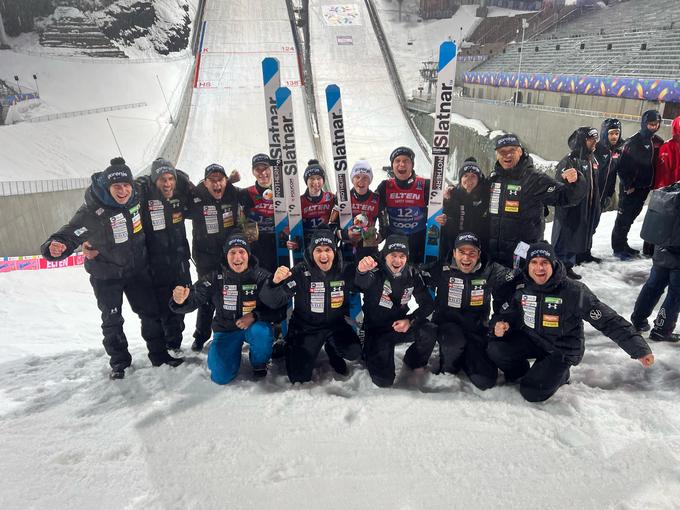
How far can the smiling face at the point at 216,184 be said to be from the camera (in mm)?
3871

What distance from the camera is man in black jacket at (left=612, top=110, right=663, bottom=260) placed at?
4750mm

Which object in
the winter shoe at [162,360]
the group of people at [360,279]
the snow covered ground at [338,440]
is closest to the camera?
the snow covered ground at [338,440]

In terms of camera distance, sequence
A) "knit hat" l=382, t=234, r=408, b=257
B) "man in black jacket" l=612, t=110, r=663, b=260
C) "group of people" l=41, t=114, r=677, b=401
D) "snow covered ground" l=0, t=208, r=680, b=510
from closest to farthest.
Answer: "snow covered ground" l=0, t=208, r=680, b=510, "group of people" l=41, t=114, r=677, b=401, "knit hat" l=382, t=234, r=408, b=257, "man in black jacket" l=612, t=110, r=663, b=260

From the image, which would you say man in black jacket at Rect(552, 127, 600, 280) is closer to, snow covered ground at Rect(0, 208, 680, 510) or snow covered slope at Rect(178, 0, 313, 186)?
snow covered ground at Rect(0, 208, 680, 510)

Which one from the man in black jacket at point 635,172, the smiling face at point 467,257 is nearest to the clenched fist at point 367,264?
the smiling face at point 467,257

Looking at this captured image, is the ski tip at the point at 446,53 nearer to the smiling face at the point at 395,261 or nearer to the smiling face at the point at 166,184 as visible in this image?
the smiling face at the point at 395,261

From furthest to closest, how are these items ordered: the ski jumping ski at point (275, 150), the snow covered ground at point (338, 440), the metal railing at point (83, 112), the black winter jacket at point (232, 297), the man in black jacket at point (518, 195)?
the metal railing at point (83, 112), the ski jumping ski at point (275, 150), the man in black jacket at point (518, 195), the black winter jacket at point (232, 297), the snow covered ground at point (338, 440)

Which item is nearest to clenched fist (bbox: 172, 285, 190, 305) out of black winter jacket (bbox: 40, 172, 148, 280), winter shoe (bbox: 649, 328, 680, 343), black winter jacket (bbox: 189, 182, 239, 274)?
black winter jacket (bbox: 40, 172, 148, 280)

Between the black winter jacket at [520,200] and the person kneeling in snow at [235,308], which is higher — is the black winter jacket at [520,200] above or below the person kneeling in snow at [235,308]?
above

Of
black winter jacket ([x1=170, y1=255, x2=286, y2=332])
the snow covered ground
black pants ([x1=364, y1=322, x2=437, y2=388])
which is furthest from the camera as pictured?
black winter jacket ([x1=170, y1=255, x2=286, y2=332])

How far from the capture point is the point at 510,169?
11.9 feet

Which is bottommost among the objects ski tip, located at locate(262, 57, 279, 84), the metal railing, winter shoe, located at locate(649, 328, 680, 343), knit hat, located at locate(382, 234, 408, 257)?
winter shoe, located at locate(649, 328, 680, 343)

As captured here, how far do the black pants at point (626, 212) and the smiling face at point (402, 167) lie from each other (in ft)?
9.55

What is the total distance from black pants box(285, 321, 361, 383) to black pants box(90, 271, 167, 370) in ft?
3.70
